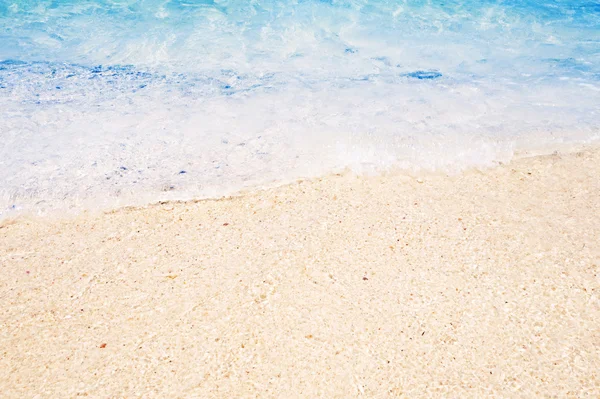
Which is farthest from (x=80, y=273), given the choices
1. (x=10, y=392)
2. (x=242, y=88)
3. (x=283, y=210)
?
(x=242, y=88)

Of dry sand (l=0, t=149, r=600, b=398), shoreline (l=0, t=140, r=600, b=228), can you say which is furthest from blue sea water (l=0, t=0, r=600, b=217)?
dry sand (l=0, t=149, r=600, b=398)

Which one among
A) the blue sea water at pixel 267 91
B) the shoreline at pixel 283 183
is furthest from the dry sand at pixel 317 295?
the blue sea water at pixel 267 91

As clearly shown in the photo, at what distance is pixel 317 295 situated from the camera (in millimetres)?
2877

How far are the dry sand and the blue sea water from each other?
0.52m

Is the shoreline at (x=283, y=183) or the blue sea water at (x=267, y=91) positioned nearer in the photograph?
the shoreline at (x=283, y=183)

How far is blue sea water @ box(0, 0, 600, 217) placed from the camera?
4.26 metres

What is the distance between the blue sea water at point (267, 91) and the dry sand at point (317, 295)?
1.72 feet

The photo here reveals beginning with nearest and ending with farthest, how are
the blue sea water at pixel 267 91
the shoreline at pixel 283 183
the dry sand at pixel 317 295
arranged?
1. the dry sand at pixel 317 295
2. the shoreline at pixel 283 183
3. the blue sea water at pixel 267 91

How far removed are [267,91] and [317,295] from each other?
134 inches

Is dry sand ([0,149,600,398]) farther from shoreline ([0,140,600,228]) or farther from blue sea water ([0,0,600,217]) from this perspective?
blue sea water ([0,0,600,217])

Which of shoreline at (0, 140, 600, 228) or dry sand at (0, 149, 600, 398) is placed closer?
dry sand at (0, 149, 600, 398)

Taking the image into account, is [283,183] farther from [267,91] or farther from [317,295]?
[267,91]

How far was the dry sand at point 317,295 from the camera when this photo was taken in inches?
96.2

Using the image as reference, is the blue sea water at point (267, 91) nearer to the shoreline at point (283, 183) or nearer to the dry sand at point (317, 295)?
the shoreline at point (283, 183)
